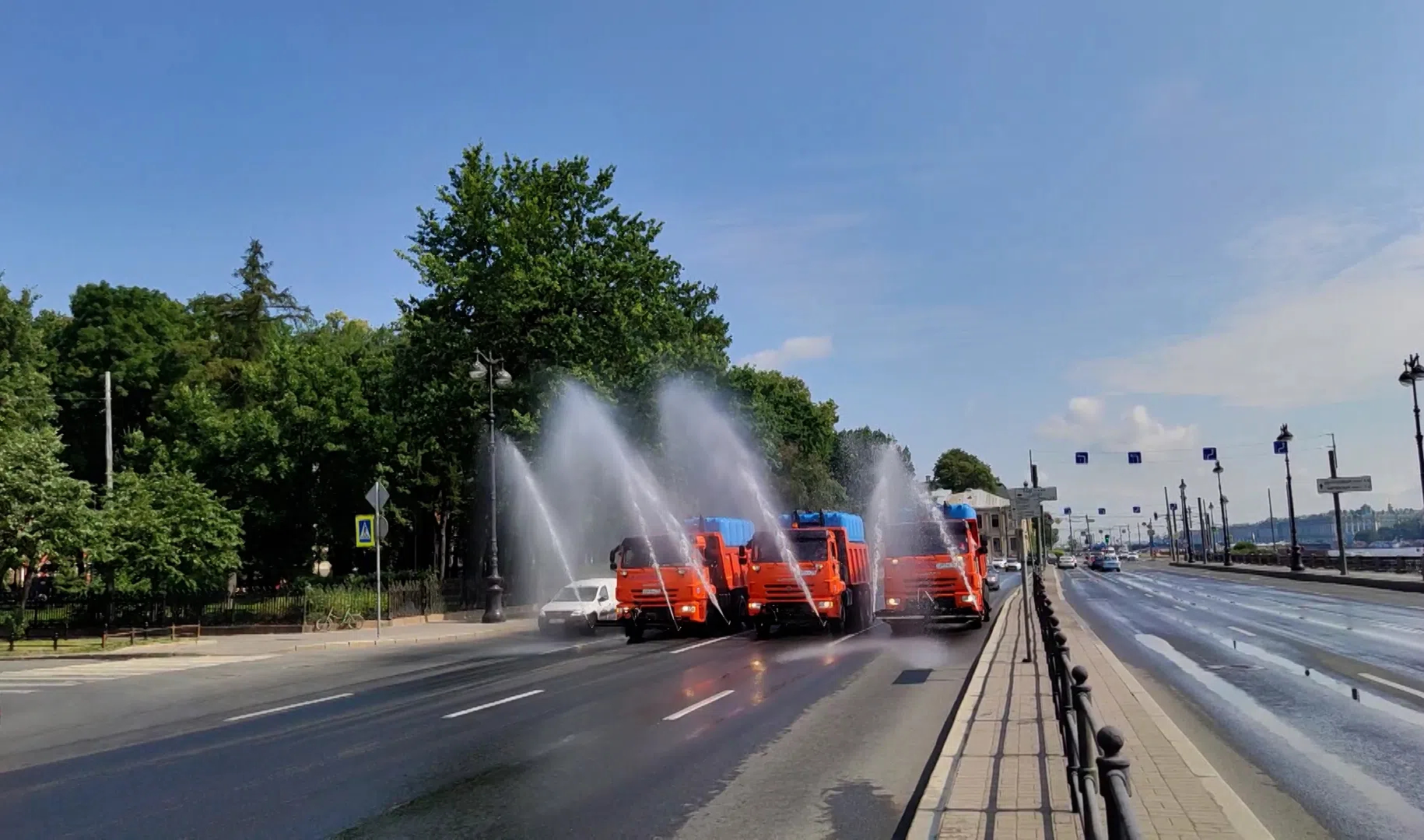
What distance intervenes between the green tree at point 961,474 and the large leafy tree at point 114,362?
98.1 meters

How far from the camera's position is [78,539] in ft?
89.5

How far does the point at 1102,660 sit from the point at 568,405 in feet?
78.8

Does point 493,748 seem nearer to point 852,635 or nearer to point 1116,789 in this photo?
point 1116,789

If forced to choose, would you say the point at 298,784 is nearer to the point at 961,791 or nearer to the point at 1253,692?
the point at 961,791

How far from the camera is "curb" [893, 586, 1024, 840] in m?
6.69

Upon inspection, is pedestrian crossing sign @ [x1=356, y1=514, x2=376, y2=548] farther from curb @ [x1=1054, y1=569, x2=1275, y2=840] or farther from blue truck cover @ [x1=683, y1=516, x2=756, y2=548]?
curb @ [x1=1054, y1=569, x2=1275, y2=840]

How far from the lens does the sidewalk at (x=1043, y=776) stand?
647 cm

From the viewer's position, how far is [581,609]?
29078 millimetres

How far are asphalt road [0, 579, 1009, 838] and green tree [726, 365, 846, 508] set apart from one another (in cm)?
3142

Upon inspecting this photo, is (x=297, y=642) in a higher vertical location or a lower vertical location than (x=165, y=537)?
lower

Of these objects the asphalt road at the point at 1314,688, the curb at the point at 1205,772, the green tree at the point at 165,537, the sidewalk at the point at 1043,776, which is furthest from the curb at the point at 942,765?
the green tree at the point at 165,537

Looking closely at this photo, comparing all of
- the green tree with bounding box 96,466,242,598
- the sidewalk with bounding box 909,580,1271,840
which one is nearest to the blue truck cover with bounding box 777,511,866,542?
the sidewalk with bounding box 909,580,1271,840

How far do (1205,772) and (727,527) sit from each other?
1962 cm

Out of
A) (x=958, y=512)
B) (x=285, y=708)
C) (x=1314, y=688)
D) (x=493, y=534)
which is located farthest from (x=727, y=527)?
(x=1314, y=688)
